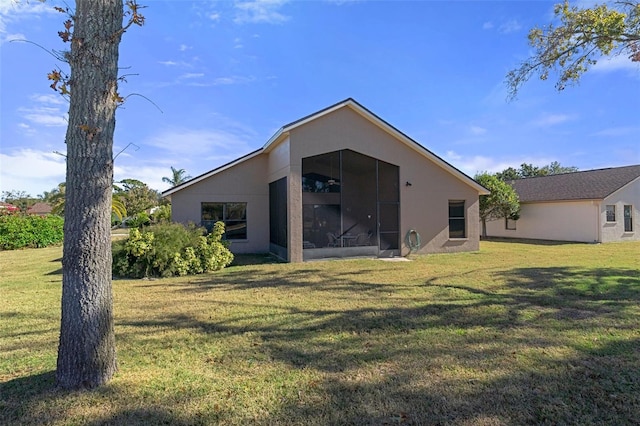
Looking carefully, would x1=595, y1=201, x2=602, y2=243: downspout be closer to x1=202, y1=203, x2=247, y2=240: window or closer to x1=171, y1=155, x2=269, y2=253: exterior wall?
x1=171, y1=155, x2=269, y2=253: exterior wall

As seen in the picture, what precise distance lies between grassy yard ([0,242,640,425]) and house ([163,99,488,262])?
587 centimetres

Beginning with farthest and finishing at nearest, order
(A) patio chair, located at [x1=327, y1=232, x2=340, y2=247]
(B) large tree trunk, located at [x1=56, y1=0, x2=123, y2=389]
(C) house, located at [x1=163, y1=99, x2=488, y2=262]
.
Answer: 1. (A) patio chair, located at [x1=327, y1=232, x2=340, y2=247]
2. (C) house, located at [x1=163, y1=99, x2=488, y2=262]
3. (B) large tree trunk, located at [x1=56, y1=0, x2=123, y2=389]

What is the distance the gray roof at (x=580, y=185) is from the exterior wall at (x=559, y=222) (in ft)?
1.49

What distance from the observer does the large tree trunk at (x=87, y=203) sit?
11.2 feet

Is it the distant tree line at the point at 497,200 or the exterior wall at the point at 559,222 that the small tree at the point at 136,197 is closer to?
the distant tree line at the point at 497,200

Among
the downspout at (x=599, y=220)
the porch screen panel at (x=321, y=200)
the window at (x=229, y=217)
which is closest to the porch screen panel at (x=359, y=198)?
the porch screen panel at (x=321, y=200)

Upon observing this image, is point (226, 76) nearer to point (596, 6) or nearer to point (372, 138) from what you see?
point (372, 138)

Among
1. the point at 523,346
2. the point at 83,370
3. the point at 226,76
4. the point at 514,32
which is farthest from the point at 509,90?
the point at 83,370

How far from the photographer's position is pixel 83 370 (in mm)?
3449

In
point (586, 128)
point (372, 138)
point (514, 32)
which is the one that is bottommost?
point (372, 138)

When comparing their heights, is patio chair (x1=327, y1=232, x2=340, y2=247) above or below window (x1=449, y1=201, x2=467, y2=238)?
below

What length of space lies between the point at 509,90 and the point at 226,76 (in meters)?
10.8

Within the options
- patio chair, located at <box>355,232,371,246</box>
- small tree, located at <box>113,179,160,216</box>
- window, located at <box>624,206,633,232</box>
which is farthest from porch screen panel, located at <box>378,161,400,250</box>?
small tree, located at <box>113,179,160,216</box>

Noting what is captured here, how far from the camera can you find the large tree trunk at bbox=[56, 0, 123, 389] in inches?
134
